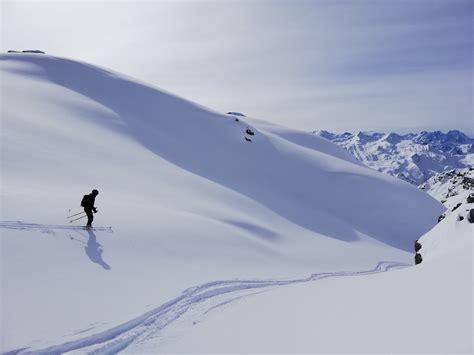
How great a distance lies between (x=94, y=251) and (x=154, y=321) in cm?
504

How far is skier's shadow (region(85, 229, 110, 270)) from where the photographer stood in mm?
15008

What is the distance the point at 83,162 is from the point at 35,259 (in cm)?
1835

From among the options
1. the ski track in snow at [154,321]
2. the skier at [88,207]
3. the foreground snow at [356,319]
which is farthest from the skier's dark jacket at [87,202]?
the foreground snow at [356,319]

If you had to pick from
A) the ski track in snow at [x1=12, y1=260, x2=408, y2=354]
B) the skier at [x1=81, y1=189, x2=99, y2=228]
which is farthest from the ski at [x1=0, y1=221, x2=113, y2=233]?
the ski track in snow at [x1=12, y1=260, x2=408, y2=354]

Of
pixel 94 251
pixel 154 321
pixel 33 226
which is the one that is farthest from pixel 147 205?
pixel 154 321

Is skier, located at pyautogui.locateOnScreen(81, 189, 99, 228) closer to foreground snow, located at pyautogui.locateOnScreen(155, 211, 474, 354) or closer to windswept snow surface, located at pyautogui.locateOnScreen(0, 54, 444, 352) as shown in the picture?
windswept snow surface, located at pyautogui.locateOnScreen(0, 54, 444, 352)

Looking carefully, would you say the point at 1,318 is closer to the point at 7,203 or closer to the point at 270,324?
the point at 270,324

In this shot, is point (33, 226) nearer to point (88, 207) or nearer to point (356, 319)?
point (88, 207)

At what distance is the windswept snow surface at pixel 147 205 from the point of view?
42.3 ft

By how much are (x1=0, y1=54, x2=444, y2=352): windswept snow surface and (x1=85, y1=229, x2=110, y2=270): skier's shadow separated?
8 cm

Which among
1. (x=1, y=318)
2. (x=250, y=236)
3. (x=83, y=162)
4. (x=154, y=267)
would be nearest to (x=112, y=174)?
(x=83, y=162)

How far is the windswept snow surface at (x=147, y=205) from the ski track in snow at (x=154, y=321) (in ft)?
0.76

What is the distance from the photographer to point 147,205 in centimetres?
2500

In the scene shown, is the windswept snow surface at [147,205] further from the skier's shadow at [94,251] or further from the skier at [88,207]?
the skier at [88,207]
